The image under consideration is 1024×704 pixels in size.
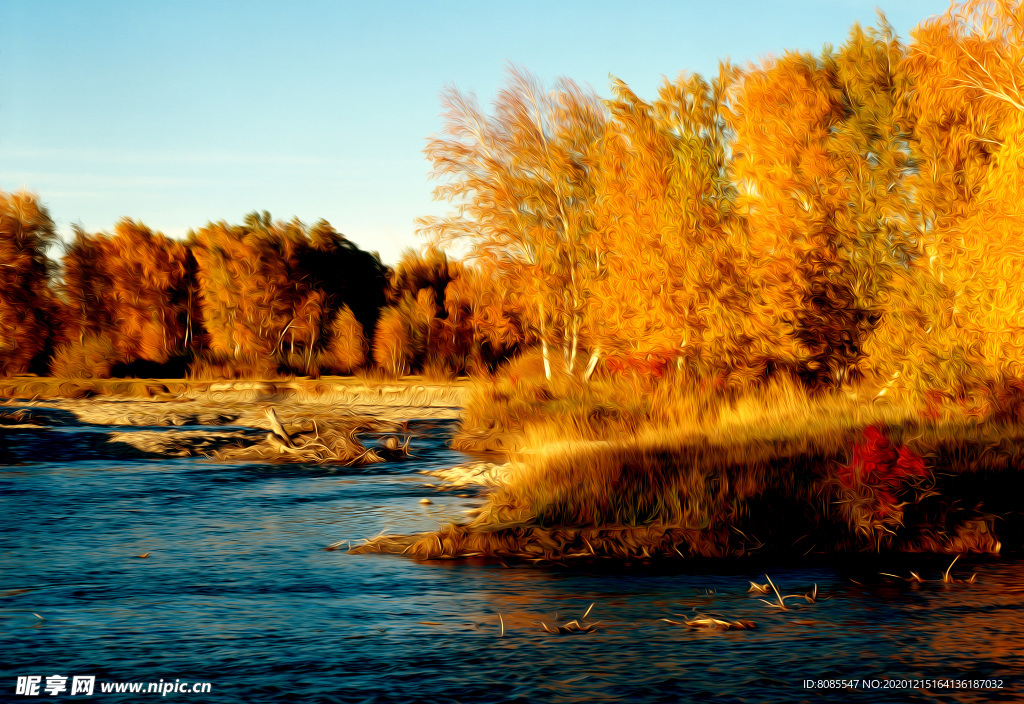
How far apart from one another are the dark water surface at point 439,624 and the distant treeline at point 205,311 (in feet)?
150

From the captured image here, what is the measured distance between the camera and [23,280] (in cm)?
6462

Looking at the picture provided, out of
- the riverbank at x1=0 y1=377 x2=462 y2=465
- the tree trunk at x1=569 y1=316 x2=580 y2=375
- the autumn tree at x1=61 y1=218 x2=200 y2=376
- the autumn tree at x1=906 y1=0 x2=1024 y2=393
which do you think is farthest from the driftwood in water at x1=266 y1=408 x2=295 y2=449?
the autumn tree at x1=61 y1=218 x2=200 y2=376

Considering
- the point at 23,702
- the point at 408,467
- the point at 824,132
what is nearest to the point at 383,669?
the point at 23,702

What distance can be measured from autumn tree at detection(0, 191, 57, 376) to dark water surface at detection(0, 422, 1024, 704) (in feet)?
167

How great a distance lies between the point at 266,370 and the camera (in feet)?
207

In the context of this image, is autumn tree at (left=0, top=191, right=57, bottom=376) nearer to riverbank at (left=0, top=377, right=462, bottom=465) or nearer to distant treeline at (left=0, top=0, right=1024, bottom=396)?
riverbank at (left=0, top=377, right=462, bottom=465)

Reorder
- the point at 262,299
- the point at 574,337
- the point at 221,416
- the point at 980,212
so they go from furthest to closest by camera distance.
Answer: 1. the point at 262,299
2. the point at 574,337
3. the point at 221,416
4. the point at 980,212

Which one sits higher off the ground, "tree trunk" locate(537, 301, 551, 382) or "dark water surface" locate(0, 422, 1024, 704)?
"tree trunk" locate(537, 301, 551, 382)

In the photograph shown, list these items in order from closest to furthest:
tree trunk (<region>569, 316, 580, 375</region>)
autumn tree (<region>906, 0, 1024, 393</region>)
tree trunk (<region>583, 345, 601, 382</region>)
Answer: autumn tree (<region>906, 0, 1024, 393</region>) < tree trunk (<region>583, 345, 601, 382</region>) < tree trunk (<region>569, 316, 580, 375</region>)

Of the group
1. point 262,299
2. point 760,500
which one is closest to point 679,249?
point 760,500

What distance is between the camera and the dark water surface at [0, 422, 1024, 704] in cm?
885

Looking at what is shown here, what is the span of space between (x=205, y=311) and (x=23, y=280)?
33.7 ft

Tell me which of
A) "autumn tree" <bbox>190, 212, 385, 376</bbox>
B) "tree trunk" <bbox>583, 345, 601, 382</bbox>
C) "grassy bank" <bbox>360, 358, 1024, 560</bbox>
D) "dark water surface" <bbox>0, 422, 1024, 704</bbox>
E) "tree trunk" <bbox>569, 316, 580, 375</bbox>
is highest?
"autumn tree" <bbox>190, 212, 385, 376</bbox>

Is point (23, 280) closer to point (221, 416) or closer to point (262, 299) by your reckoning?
point (262, 299)
